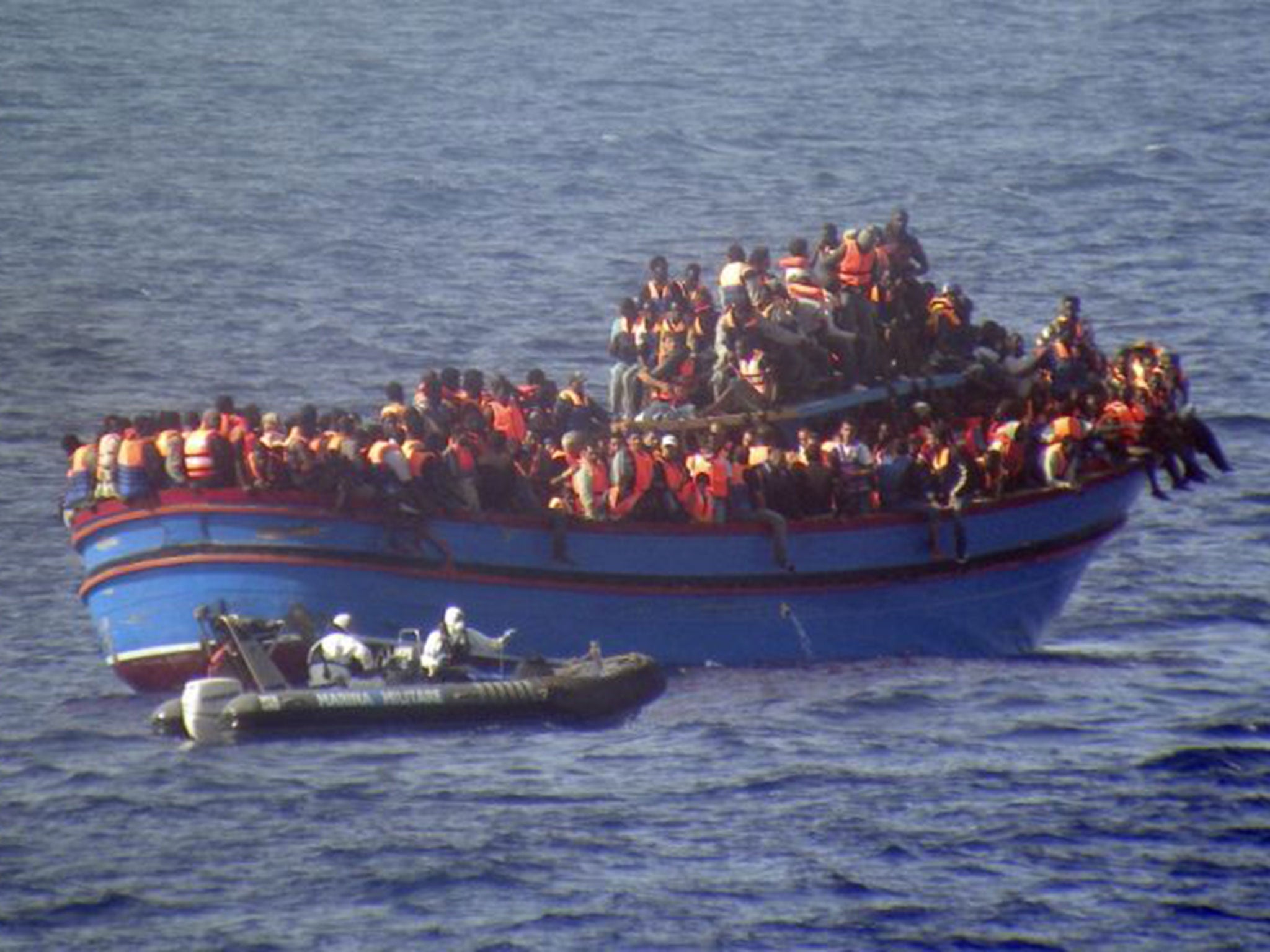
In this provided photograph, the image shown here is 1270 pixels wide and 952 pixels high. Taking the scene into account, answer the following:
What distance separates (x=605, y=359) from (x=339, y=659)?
32644mm

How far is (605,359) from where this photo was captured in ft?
246

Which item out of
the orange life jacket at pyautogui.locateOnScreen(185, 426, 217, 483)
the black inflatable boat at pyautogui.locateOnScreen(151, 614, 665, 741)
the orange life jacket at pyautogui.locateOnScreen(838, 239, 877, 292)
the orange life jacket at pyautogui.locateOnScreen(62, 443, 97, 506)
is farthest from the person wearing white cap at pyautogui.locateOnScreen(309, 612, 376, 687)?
the orange life jacket at pyautogui.locateOnScreen(838, 239, 877, 292)

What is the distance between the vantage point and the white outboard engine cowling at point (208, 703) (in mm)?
42281

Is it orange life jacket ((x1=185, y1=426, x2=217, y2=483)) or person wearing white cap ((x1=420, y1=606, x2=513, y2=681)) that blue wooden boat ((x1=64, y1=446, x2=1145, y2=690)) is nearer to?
orange life jacket ((x1=185, y1=426, x2=217, y2=483))

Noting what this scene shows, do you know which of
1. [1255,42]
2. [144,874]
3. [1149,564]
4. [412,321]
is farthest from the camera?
[1255,42]

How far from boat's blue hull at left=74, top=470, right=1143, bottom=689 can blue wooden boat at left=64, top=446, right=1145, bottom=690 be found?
0.9 inches

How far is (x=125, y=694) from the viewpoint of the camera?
156ft

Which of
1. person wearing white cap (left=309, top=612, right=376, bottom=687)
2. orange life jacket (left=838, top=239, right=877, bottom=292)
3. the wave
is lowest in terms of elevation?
the wave

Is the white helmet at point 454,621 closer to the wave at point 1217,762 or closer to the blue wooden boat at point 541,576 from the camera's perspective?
the blue wooden boat at point 541,576

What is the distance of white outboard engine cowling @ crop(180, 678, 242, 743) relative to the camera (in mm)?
42281

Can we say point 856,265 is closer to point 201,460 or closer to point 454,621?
point 454,621

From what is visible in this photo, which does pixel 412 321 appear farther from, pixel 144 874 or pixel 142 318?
pixel 144 874

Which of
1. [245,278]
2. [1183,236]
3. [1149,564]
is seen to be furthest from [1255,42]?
[1149,564]

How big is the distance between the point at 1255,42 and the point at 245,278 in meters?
54.2
